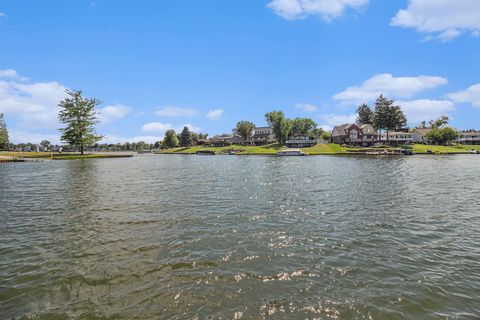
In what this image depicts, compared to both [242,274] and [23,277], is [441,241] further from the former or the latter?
[23,277]

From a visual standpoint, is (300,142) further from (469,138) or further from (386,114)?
(469,138)

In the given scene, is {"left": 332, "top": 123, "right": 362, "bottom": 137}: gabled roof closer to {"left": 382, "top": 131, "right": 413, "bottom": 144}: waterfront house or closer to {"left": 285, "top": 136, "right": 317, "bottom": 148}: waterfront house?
{"left": 285, "top": 136, "right": 317, "bottom": 148}: waterfront house

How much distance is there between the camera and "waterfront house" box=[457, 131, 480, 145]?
18388 cm

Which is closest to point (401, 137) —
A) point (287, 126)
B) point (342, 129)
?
point (342, 129)

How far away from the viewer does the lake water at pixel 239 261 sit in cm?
762

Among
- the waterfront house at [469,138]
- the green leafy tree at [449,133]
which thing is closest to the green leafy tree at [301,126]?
the green leafy tree at [449,133]

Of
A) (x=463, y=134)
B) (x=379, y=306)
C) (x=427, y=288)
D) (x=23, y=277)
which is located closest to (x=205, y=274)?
(x=379, y=306)

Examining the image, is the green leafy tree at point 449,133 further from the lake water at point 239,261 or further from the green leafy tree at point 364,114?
the lake water at point 239,261

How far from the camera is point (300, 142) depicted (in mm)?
168750

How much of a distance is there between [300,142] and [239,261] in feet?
537

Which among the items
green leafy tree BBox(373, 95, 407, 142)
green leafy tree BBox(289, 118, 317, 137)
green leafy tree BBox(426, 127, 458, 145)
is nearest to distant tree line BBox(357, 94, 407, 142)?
green leafy tree BBox(373, 95, 407, 142)

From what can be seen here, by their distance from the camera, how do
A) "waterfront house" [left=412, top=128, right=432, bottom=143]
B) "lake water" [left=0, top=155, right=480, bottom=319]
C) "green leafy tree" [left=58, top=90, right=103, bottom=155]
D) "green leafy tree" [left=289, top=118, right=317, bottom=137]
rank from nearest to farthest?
"lake water" [left=0, top=155, right=480, bottom=319] → "green leafy tree" [left=58, top=90, right=103, bottom=155] → "waterfront house" [left=412, top=128, right=432, bottom=143] → "green leafy tree" [left=289, top=118, right=317, bottom=137]

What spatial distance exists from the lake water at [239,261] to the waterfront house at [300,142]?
14794cm

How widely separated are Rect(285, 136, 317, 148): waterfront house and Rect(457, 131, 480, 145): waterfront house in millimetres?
112188
